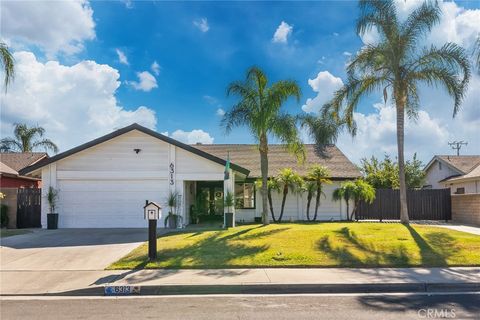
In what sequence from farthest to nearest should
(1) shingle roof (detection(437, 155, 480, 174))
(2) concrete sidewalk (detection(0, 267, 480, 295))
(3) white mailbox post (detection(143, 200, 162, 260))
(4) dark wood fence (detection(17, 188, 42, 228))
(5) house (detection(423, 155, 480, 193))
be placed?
(1) shingle roof (detection(437, 155, 480, 174)) → (5) house (detection(423, 155, 480, 193)) → (4) dark wood fence (detection(17, 188, 42, 228)) → (3) white mailbox post (detection(143, 200, 162, 260)) → (2) concrete sidewalk (detection(0, 267, 480, 295))

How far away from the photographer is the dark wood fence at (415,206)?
894 inches

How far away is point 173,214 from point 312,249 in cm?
791

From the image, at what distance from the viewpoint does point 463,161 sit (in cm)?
3125

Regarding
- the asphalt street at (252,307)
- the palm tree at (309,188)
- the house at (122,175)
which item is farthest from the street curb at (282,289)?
the palm tree at (309,188)

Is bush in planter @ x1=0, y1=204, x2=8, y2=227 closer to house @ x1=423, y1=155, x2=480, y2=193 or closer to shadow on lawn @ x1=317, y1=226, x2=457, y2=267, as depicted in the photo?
shadow on lawn @ x1=317, y1=226, x2=457, y2=267

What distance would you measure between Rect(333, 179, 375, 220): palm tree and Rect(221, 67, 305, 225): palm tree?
5.08m

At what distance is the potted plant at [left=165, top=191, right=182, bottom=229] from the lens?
681 inches

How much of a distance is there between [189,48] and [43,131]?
1184 inches

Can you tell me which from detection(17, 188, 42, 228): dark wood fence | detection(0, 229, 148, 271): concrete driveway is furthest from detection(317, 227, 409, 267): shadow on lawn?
detection(17, 188, 42, 228): dark wood fence

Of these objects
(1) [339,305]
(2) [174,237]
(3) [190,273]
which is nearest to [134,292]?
(3) [190,273]

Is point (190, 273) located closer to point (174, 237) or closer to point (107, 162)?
point (174, 237)

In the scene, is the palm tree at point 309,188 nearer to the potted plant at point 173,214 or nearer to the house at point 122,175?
the house at point 122,175

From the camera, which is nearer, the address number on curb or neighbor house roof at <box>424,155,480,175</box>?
the address number on curb

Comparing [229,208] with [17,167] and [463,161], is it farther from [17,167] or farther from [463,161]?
[463,161]
